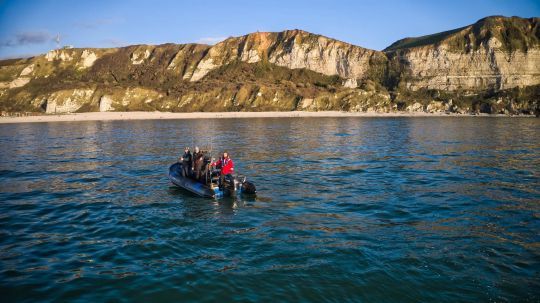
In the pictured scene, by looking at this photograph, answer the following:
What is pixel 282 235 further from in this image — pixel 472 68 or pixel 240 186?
pixel 472 68

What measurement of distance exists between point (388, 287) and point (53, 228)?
13.2 metres

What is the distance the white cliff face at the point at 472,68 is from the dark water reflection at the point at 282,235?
117865mm

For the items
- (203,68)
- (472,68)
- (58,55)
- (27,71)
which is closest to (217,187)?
(203,68)

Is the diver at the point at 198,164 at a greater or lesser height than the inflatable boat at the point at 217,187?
greater

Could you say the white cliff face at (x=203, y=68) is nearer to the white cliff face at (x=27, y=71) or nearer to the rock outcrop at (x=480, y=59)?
the white cliff face at (x=27, y=71)

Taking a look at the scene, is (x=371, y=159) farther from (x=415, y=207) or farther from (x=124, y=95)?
(x=124, y=95)

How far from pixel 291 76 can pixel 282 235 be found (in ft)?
460

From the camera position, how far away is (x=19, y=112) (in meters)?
120

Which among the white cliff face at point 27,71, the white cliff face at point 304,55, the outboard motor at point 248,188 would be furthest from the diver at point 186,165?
the white cliff face at point 27,71

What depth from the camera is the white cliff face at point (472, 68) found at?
128750mm

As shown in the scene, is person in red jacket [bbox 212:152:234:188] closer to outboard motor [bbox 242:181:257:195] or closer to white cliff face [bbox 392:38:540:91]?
outboard motor [bbox 242:181:257:195]

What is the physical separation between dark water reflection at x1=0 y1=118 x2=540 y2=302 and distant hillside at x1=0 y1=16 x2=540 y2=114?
100 m

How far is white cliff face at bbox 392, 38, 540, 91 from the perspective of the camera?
12875 cm

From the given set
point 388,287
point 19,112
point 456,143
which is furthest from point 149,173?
point 19,112
